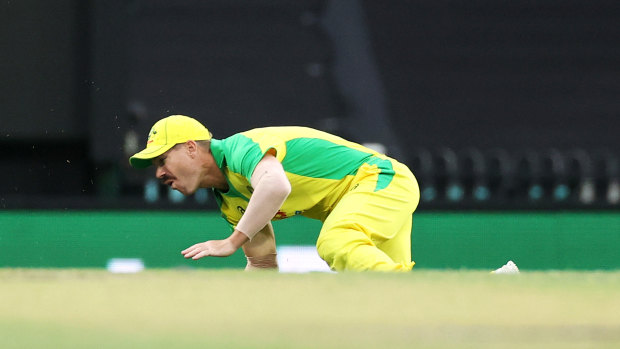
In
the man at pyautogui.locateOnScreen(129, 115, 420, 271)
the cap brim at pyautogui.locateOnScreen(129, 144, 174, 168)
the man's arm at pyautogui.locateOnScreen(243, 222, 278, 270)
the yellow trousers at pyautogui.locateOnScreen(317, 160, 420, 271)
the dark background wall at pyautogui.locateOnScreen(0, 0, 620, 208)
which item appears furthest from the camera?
the dark background wall at pyautogui.locateOnScreen(0, 0, 620, 208)

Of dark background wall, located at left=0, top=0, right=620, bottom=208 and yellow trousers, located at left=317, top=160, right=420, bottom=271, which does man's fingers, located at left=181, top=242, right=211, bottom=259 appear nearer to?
yellow trousers, located at left=317, top=160, right=420, bottom=271

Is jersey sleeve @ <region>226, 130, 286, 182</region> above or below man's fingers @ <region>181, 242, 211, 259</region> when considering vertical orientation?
above

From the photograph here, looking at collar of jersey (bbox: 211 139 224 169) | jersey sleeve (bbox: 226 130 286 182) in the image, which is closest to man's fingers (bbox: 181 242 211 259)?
jersey sleeve (bbox: 226 130 286 182)

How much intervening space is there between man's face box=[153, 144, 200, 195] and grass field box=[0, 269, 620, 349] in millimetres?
1273

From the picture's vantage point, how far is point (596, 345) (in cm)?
223

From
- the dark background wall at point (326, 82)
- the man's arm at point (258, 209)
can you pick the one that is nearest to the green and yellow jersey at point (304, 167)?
the man's arm at point (258, 209)

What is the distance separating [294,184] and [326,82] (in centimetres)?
377

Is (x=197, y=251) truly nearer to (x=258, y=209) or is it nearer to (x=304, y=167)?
(x=258, y=209)

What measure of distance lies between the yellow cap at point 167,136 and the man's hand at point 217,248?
55cm

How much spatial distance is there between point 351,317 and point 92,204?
15.8 feet

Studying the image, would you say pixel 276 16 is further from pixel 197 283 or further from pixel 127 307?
pixel 127 307

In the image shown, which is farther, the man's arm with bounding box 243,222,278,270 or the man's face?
the man's arm with bounding box 243,222,278,270

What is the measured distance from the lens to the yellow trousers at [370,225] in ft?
15.6

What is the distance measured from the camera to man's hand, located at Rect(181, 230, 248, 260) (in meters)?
4.48
